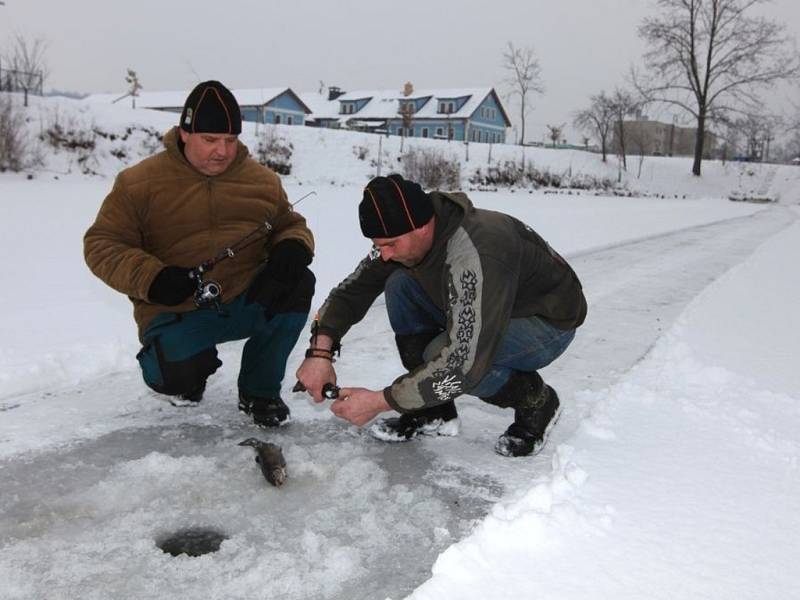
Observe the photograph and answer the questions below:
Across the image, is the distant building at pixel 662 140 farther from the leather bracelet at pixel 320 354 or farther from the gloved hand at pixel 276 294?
the leather bracelet at pixel 320 354

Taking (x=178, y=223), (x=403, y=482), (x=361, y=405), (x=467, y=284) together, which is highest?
(x=178, y=223)

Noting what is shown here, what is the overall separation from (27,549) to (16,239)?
610 centimetres

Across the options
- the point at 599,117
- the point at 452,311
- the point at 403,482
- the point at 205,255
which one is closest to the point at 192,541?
the point at 403,482

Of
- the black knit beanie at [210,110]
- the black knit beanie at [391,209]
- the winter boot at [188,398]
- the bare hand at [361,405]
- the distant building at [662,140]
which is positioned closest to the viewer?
the black knit beanie at [391,209]

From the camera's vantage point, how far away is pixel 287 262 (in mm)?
3131

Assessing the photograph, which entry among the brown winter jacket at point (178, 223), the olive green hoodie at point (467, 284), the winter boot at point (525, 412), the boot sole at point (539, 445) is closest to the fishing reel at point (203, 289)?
the brown winter jacket at point (178, 223)

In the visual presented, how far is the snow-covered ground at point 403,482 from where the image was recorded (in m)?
2.08

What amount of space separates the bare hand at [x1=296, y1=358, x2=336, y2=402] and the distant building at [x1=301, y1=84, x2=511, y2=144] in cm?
4799

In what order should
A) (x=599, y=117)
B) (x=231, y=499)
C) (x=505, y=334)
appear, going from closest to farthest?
(x=231, y=499) → (x=505, y=334) → (x=599, y=117)

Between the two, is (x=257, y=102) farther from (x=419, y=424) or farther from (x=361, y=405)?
(x=361, y=405)

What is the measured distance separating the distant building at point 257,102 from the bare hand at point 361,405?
4484 cm

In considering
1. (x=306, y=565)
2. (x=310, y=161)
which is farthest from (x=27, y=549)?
Result: (x=310, y=161)

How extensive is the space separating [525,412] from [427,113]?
52.5 meters

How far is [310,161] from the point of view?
21.7 m
